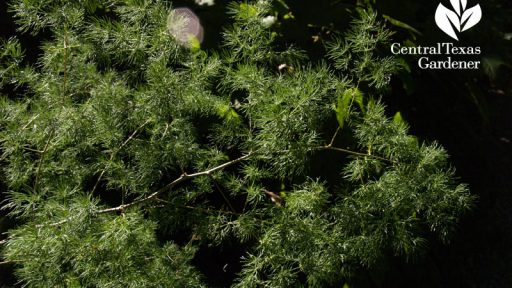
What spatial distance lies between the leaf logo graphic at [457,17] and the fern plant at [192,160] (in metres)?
0.62

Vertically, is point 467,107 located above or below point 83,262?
above

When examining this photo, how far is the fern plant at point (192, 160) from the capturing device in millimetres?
1778

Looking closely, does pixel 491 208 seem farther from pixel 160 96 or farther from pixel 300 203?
pixel 160 96

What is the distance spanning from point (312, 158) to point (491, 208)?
4.52 feet

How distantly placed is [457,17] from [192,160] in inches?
50.6

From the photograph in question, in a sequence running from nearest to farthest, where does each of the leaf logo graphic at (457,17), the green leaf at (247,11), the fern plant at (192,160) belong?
the fern plant at (192,160) < the green leaf at (247,11) < the leaf logo graphic at (457,17)

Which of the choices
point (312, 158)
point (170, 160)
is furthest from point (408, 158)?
point (170, 160)

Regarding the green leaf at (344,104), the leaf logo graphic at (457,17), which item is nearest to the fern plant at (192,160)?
the green leaf at (344,104)

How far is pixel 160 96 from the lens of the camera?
6.13ft

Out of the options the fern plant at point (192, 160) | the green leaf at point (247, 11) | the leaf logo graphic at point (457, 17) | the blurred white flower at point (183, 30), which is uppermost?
the leaf logo graphic at point (457, 17)

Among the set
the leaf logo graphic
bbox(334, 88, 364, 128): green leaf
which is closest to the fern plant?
bbox(334, 88, 364, 128): green leaf

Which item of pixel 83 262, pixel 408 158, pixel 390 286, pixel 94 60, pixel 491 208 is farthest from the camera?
pixel 491 208

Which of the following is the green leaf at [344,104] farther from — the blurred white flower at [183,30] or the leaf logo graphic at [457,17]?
the leaf logo graphic at [457,17]

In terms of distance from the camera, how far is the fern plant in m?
1.78
